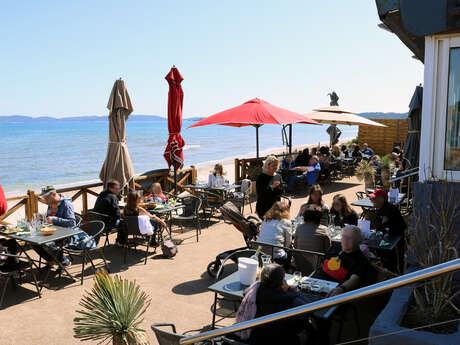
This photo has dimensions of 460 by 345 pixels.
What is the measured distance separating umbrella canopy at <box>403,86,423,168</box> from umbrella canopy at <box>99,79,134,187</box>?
235 inches

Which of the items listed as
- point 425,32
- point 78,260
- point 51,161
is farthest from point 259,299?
point 51,161

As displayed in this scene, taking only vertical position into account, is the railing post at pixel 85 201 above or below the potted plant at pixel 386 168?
below

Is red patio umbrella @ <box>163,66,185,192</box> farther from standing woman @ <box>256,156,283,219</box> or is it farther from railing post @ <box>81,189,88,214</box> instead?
standing woman @ <box>256,156,283,219</box>

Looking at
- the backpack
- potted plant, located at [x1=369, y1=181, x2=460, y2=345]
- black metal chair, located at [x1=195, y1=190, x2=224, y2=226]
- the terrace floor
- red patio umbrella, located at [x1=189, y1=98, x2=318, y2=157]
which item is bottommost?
the terrace floor

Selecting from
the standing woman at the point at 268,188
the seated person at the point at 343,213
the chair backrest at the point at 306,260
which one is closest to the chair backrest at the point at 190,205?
the standing woman at the point at 268,188

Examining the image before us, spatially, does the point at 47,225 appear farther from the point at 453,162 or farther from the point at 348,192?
the point at 348,192

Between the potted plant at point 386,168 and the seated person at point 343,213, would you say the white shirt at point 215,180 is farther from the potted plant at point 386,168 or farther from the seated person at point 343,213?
the seated person at point 343,213

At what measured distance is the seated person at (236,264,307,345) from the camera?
3104 mm

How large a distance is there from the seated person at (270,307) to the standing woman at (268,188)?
330cm

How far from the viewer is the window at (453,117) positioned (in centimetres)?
407

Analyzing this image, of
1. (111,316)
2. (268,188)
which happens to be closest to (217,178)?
(268,188)

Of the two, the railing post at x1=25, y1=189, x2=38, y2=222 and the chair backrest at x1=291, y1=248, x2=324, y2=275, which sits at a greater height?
the railing post at x1=25, y1=189, x2=38, y2=222

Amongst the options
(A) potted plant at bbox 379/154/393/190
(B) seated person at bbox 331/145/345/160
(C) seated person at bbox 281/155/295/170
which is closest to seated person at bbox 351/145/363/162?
(B) seated person at bbox 331/145/345/160

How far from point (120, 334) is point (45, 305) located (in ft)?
7.49
